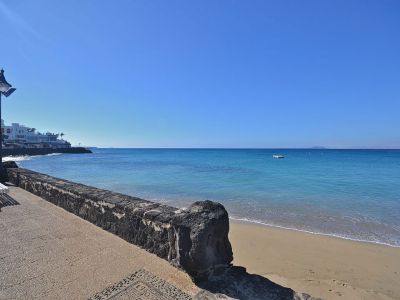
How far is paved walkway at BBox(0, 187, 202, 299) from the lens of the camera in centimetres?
287

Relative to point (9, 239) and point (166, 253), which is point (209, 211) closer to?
point (166, 253)

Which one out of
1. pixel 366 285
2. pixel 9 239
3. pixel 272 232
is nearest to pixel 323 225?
pixel 272 232

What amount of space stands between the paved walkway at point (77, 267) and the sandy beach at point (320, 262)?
3.00m

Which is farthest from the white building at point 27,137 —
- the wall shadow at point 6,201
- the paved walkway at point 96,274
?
the paved walkway at point 96,274

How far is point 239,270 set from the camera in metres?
3.31

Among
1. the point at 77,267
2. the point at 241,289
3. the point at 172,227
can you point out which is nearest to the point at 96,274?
the point at 77,267

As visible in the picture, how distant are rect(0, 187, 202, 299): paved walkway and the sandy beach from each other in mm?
3004

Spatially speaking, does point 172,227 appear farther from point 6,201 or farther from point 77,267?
point 6,201

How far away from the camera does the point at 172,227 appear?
3.42 metres

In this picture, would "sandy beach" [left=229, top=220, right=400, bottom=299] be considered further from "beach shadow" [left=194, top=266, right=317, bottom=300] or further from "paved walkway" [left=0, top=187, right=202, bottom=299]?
"paved walkway" [left=0, top=187, right=202, bottom=299]

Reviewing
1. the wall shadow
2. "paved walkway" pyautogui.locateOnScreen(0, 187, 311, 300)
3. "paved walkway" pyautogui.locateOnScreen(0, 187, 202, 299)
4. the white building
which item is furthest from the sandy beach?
the white building

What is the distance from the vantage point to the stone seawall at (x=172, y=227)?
121 inches

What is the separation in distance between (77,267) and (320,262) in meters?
5.29

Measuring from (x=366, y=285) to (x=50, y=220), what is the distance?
6.23 meters
